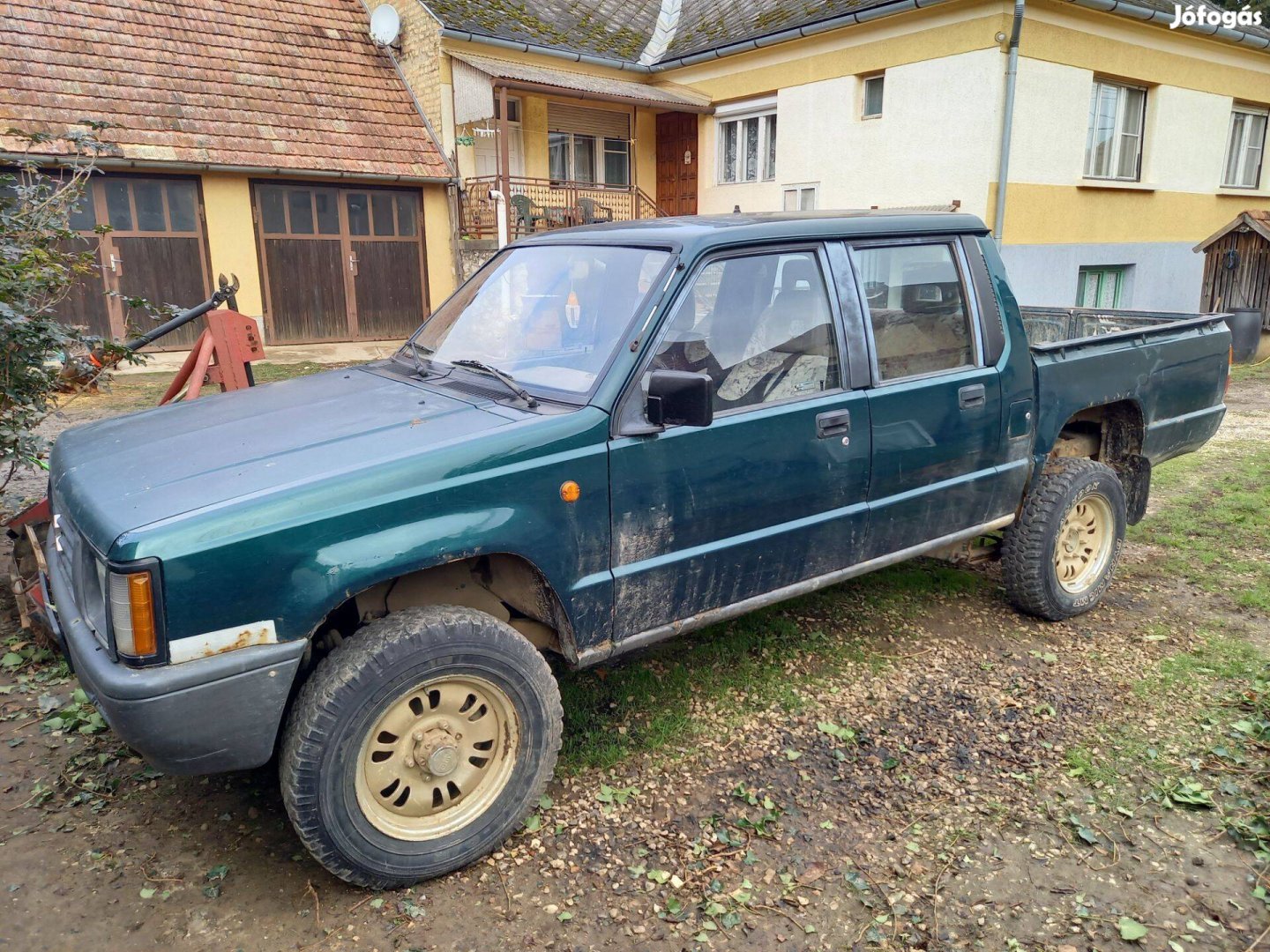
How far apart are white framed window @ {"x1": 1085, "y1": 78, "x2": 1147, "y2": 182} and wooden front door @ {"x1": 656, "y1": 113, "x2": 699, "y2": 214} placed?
7.43m

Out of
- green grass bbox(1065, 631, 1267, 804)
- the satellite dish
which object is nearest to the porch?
the satellite dish

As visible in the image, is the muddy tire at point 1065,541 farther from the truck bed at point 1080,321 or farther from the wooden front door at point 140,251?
the wooden front door at point 140,251

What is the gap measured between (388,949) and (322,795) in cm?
48

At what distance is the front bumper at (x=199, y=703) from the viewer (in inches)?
94.0

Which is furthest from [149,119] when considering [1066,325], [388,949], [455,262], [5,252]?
[388,949]

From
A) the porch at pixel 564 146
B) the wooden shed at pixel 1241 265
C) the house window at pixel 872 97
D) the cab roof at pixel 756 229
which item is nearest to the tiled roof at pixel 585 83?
the porch at pixel 564 146

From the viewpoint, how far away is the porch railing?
16.4 metres

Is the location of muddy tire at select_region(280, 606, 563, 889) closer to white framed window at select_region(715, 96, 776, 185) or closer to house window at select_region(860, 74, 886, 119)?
house window at select_region(860, 74, 886, 119)

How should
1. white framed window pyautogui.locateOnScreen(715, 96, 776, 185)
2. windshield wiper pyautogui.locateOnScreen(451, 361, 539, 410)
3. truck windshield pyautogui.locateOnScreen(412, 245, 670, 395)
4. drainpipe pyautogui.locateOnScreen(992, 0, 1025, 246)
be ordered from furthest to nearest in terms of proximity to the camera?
white framed window pyautogui.locateOnScreen(715, 96, 776, 185) < drainpipe pyautogui.locateOnScreen(992, 0, 1025, 246) < truck windshield pyautogui.locateOnScreen(412, 245, 670, 395) < windshield wiper pyautogui.locateOnScreen(451, 361, 539, 410)

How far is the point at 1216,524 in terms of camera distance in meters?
6.21

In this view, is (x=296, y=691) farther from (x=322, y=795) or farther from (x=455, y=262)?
(x=455, y=262)

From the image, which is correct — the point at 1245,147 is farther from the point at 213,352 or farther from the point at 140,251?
the point at 140,251

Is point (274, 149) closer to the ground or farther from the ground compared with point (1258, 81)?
closer to the ground

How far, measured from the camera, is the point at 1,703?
3.91 meters
